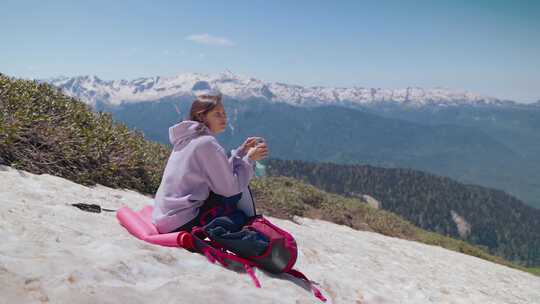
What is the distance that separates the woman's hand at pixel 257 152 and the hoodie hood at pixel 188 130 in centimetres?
66

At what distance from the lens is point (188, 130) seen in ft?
20.8

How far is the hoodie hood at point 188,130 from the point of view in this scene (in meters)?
6.31

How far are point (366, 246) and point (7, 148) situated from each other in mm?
10012

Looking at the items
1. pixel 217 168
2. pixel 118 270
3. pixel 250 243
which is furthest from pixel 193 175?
pixel 118 270

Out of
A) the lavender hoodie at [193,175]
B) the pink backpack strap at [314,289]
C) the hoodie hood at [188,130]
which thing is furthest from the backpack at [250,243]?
the hoodie hood at [188,130]

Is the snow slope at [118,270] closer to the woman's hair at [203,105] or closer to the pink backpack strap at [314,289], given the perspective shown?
the pink backpack strap at [314,289]

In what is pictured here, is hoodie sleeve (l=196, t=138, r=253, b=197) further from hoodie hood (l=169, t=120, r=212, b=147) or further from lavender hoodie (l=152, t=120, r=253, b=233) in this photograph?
hoodie hood (l=169, t=120, r=212, b=147)

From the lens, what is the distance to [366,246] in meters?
13.5

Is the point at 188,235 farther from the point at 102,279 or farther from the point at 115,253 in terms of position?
the point at 102,279

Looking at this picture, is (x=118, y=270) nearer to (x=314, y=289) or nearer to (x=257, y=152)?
(x=257, y=152)

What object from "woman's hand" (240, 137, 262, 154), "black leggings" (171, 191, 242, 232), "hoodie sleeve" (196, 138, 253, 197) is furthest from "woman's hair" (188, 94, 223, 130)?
"black leggings" (171, 191, 242, 232)

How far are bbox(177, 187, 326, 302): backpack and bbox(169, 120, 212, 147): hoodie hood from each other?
108cm

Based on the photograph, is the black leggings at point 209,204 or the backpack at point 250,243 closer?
the backpack at point 250,243

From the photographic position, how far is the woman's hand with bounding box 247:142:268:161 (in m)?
6.43
